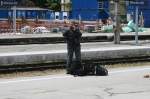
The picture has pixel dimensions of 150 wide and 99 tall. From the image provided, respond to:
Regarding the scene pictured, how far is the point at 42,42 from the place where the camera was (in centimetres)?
3177

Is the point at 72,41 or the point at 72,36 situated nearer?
the point at 72,36

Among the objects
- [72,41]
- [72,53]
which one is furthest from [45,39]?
[72,41]

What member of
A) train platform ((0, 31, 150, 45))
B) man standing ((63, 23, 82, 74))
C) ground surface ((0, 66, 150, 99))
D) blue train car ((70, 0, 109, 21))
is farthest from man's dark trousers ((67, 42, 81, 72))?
blue train car ((70, 0, 109, 21))

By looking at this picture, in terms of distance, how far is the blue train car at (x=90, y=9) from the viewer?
49594 millimetres

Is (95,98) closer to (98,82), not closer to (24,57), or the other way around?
(98,82)

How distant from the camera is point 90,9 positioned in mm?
51125

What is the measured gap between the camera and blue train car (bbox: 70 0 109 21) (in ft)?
163

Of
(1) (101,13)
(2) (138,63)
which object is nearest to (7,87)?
(2) (138,63)

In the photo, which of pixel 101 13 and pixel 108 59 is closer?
pixel 108 59

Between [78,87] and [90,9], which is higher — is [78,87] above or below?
below

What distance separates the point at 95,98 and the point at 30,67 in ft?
20.0

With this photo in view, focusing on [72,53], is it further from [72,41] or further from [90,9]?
[90,9]

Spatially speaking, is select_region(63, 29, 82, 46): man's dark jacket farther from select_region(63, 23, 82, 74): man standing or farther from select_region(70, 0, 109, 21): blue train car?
select_region(70, 0, 109, 21): blue train car

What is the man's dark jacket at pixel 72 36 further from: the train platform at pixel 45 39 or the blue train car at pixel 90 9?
the blue train car at pixel 90 9
